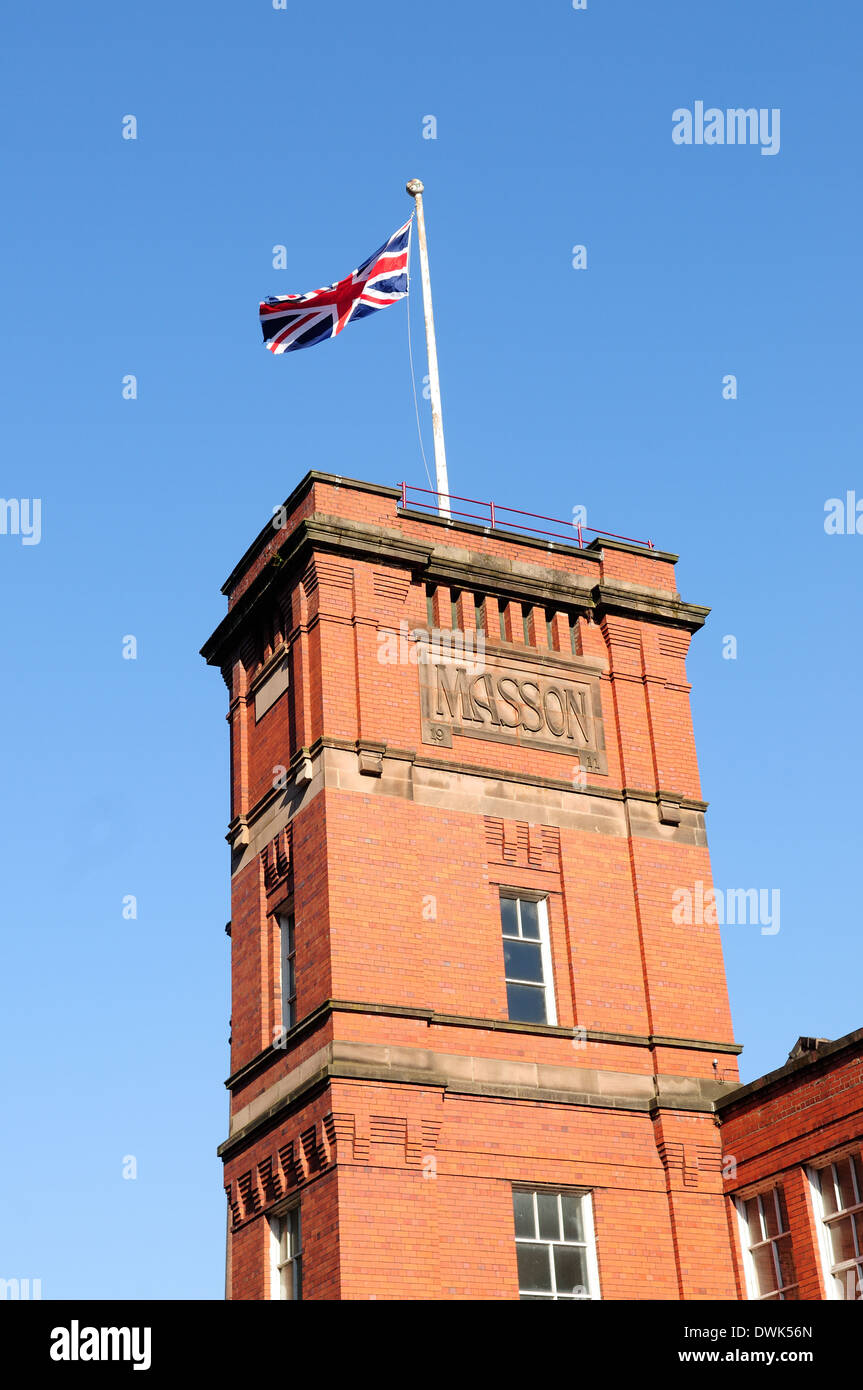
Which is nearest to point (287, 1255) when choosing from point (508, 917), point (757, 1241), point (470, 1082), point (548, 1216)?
point (470, 1082)

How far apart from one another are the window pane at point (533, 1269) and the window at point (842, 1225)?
3.81m

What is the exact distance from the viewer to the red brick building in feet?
74.1

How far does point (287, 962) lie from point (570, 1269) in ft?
20.5

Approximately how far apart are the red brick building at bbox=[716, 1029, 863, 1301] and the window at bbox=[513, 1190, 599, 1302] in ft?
7.79

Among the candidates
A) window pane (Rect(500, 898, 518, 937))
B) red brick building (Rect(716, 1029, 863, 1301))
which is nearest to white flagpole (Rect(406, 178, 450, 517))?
window pane (Rect(500, 898, 518, 937))

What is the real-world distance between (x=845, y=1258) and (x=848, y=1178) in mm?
1051

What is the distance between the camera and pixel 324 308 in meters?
29.4

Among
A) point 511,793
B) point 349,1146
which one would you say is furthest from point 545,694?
point 349,1146

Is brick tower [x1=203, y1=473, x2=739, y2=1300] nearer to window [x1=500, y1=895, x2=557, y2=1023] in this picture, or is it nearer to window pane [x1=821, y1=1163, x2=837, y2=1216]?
window [x1=500, y1=895, x2=557, y2=1023]

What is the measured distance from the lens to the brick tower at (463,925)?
2294 cm

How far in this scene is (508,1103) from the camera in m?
23.9

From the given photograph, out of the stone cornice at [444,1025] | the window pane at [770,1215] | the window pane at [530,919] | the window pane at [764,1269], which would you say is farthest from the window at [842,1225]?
the window pane at [530,919]
